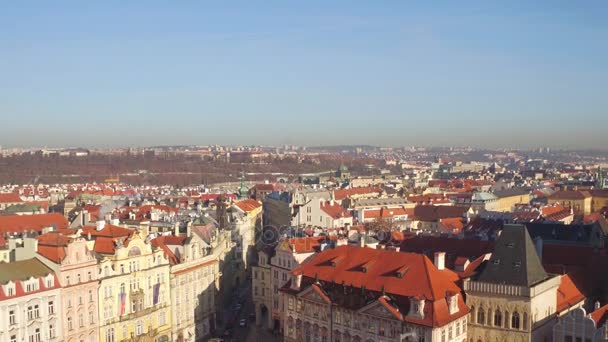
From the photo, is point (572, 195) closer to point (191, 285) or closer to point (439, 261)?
point (191, 285)

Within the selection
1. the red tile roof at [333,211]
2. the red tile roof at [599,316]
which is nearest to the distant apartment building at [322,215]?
the red tile roof at [333,211]

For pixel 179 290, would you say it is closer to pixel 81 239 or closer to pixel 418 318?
pixel 81 239

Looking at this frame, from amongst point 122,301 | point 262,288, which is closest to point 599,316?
point 262,288

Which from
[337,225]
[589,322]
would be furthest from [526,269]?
[337,225]

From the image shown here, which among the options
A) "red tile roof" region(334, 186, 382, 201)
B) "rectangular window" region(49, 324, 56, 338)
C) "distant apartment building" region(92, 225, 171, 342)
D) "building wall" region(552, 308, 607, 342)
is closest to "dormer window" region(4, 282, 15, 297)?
"rectangular window" region(49, 324, 56, 338)

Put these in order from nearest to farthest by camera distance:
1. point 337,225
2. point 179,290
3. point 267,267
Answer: point 179,290 → point 267,267 → point 337,225

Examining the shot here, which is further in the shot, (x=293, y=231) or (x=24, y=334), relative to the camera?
(x=293, y=231)

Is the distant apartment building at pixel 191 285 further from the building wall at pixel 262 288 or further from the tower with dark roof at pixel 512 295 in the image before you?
the tower with dark roof at pixel 512 295
